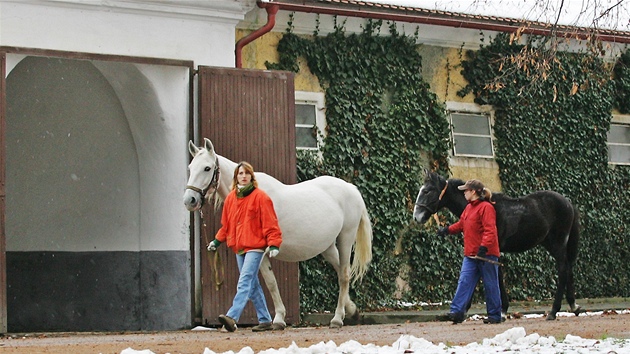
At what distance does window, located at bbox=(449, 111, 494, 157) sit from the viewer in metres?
20.4

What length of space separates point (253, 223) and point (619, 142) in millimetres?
11323

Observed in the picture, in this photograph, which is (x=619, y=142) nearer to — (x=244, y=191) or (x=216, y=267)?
(x=216, y=267)

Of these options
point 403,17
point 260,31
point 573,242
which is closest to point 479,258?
point 573,242

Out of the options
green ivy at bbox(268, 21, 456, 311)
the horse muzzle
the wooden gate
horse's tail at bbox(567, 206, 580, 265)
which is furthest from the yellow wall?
the horse muzzle

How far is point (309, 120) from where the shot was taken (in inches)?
741

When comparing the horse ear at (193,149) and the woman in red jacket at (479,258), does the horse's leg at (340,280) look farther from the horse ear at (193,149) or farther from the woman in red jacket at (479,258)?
the horse ear at (193,149)

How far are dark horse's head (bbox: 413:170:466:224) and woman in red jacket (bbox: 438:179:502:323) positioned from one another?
1.59 m

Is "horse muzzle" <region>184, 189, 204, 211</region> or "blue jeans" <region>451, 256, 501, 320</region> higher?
"horse muzzle" <region>184, 189, 204, 211</region>

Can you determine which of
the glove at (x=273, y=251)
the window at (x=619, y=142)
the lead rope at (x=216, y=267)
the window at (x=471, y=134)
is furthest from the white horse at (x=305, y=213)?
the window at (x=619, y=142)

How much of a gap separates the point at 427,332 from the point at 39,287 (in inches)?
280

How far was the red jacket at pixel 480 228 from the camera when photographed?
14094 mm

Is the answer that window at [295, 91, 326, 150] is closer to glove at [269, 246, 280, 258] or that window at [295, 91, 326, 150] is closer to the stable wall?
the stable wall

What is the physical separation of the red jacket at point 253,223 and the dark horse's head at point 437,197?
11.6ft

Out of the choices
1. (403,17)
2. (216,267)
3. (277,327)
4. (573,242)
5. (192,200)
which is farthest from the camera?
(403,17)
